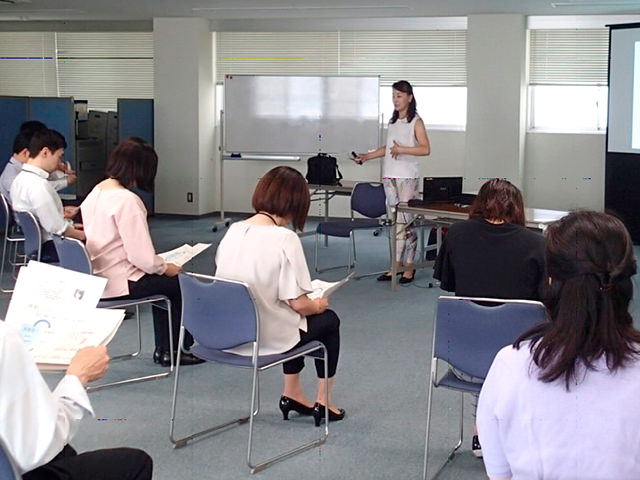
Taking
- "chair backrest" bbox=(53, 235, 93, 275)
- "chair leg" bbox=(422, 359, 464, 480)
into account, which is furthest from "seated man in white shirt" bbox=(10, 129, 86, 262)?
"chair leg" bbox=(422, 359, 464, 480)

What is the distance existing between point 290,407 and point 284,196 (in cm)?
94

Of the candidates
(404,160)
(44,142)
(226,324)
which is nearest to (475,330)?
(226,324)

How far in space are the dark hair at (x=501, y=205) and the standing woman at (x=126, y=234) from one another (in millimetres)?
1577

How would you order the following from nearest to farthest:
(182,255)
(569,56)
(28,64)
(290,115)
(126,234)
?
(126,234) < (182,255) < (569,56) < (290,115) < (28,64)

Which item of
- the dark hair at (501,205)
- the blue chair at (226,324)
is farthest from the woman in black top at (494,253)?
the blue chair at (226,324)

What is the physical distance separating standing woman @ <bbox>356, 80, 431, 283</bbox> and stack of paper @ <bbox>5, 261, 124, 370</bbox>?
456cm

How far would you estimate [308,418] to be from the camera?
12.1 feet

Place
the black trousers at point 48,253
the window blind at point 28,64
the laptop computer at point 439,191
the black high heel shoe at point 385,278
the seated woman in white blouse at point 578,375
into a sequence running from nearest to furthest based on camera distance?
the seated woman in white blouse at point 578,375 → the black trousers at point 48,253 → the laptop computer at point 439,191 → the black high heel shoe at point 385,278 → the window blind at point 28,64

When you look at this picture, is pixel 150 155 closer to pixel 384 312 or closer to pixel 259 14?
pixel 384 312

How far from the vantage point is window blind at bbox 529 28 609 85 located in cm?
923

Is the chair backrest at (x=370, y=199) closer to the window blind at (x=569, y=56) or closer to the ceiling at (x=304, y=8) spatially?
the ceiling at (x=304, y=8)

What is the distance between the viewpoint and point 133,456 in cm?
212

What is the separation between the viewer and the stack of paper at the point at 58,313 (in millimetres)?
2039

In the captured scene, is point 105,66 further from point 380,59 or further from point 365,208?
point 365,208
